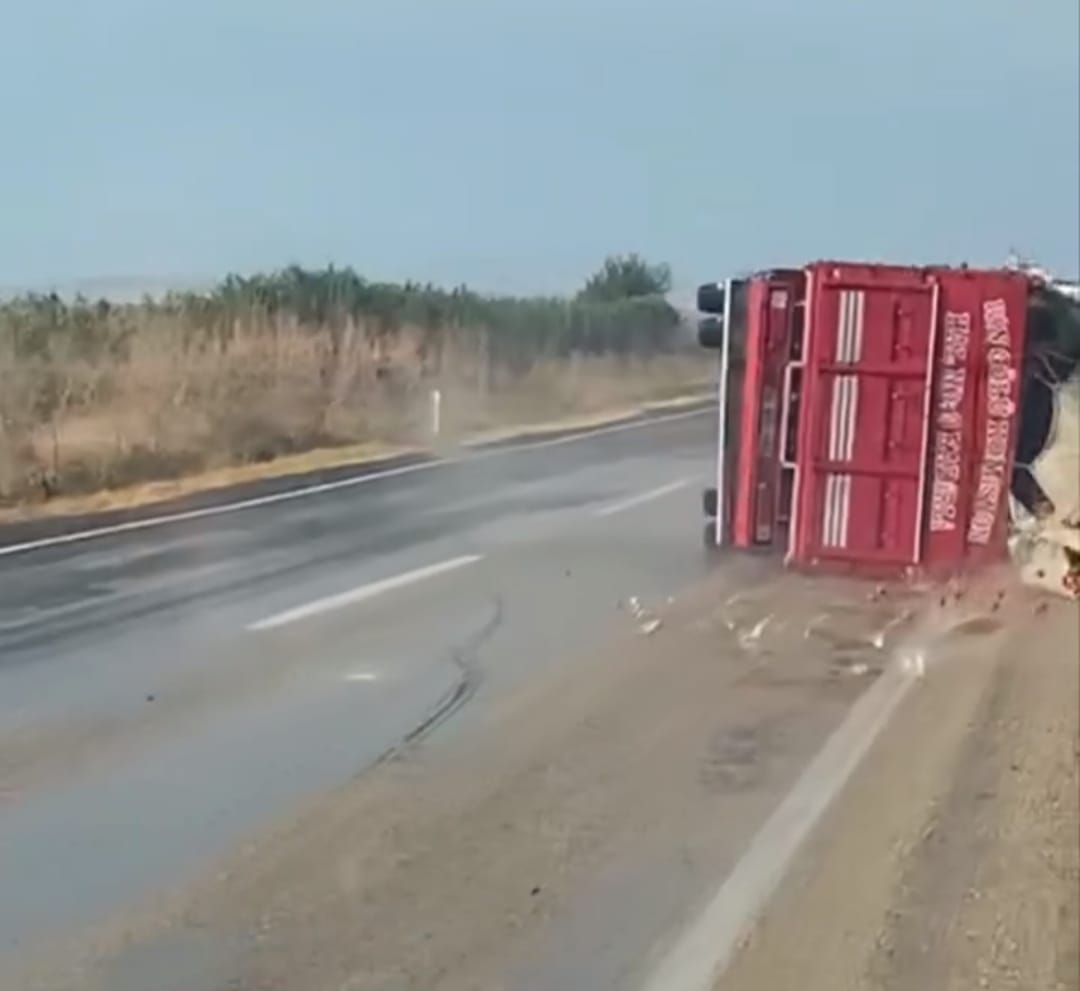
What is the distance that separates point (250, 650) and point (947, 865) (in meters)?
5.87

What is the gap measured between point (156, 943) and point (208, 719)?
13.1 feet

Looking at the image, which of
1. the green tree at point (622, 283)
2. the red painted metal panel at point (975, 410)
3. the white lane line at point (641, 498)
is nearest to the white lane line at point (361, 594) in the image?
the red painted metal panel at point (975, 410)

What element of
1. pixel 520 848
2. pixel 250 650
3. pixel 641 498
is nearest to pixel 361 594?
pixel 250 650

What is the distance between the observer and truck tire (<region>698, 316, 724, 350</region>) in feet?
55.4

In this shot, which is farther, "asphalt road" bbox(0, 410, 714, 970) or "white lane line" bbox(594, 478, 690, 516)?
"white lane line" bbox(594, 478, 690, 516)

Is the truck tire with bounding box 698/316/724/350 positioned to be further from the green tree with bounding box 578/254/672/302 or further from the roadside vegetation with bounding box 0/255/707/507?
the green tree with bounding box 578/254/672/302

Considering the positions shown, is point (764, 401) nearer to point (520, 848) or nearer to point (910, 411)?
point (910, 411)

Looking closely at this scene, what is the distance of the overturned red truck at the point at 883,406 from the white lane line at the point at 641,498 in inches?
259

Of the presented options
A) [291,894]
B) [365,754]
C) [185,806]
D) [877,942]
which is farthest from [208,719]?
[877,942]

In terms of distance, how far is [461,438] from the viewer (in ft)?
117

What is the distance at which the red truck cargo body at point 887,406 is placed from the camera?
1627 centimetres

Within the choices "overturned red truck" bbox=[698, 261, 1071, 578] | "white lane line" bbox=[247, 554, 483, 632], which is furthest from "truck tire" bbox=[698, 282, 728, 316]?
"white lane line" bbox=[247, 554, 483, 632]

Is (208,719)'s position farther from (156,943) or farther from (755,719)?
(156,943)

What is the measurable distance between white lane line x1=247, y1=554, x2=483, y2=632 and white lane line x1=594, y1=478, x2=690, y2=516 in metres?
4.96
